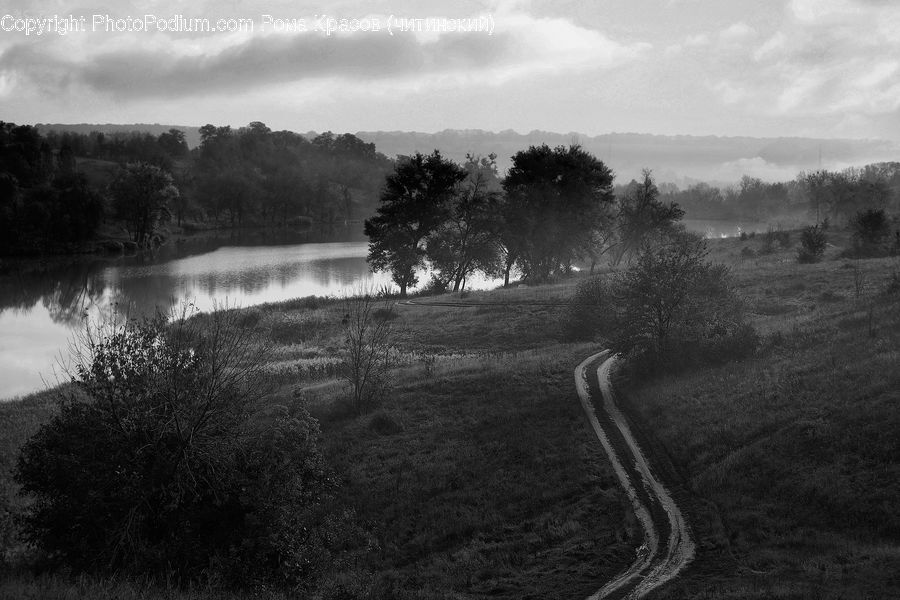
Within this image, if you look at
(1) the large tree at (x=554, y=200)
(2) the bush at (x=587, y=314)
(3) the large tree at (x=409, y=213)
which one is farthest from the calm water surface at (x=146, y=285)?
(2) the bush at (x=587, y=314)

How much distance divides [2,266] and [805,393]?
92.4 meters

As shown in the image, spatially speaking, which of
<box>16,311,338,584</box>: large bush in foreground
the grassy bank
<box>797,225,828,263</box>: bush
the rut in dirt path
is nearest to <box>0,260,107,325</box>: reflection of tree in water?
<box>16,311,338,584</box>: large bush in foreground

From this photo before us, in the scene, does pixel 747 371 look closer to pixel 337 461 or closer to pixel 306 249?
pixel 337 461

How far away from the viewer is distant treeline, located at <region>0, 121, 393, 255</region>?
10100 cm

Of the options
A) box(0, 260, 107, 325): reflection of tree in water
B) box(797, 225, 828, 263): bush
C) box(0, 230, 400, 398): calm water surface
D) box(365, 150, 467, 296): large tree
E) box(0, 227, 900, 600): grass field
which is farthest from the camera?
box(365, 150, 467, 296): large tree

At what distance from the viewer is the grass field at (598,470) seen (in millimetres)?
16734

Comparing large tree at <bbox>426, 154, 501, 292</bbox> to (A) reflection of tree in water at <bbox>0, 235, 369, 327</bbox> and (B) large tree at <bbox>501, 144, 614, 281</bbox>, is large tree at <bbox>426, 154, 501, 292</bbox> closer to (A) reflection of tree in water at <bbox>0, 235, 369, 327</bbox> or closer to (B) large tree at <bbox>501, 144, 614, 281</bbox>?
(B) large tree at <bbox>501, 144, 614, 281</bbox>

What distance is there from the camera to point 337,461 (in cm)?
2864

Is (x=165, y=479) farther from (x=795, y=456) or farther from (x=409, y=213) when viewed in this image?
(x=409, y=213)

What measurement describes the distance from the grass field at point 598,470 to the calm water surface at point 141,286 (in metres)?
14.2

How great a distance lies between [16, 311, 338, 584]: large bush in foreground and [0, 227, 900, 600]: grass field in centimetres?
134

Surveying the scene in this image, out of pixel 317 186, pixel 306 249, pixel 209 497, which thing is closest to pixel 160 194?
pixel 306 249

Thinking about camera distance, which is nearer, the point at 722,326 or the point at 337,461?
the point at 337,461

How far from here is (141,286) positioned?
248ft
